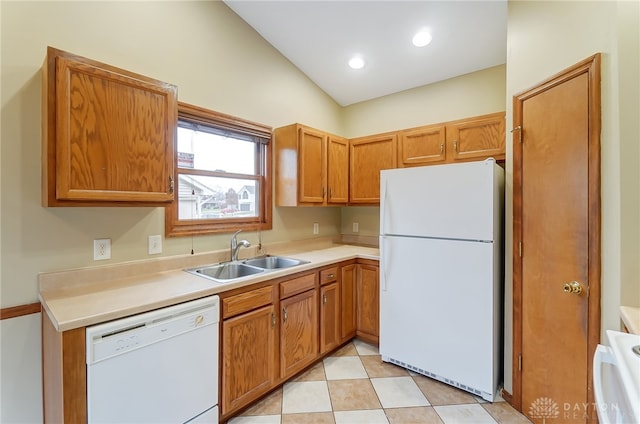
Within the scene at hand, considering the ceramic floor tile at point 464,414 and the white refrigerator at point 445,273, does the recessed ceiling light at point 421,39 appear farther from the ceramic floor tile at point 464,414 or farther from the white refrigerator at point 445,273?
the ceramic floor tile at point 464,414

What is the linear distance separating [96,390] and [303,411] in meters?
1.22

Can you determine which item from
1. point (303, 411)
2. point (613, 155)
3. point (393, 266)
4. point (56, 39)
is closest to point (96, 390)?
point (303, 411)

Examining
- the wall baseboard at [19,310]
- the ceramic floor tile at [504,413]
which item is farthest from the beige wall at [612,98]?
the wall baseboard at [19,310]

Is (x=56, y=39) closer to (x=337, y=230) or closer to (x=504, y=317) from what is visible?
(x=337, y=230)

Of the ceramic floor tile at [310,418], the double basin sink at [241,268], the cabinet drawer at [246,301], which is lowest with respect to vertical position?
the ceramic floor tile at [310,418]

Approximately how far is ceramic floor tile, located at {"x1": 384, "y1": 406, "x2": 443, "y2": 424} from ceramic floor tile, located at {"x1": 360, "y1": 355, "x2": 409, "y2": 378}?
0.40m

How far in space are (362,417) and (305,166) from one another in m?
2.00

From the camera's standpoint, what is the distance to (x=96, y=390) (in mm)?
→ 1224

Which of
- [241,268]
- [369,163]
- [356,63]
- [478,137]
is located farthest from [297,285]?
[356,63]

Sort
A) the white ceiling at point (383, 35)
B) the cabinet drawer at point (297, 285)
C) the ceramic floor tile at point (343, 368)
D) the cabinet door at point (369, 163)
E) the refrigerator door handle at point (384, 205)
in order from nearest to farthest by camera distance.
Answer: the cabinet drawer at point (297, 285) → the white ceiling at point (383, 35) → the ceramic floor tile at point (343, 368) → the refrigerator door handle at point (384, 205) → the cabinet door at point (369, 163)

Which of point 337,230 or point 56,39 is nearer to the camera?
point 56,39

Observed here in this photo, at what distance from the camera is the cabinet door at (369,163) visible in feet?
10.0

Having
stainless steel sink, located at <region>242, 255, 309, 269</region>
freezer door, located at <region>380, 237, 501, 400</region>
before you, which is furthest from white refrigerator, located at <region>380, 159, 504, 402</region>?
stainless steel sink, located at <region>242, 255, 309, 269</region>

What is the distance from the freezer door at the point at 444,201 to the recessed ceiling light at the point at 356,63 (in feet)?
3.97
